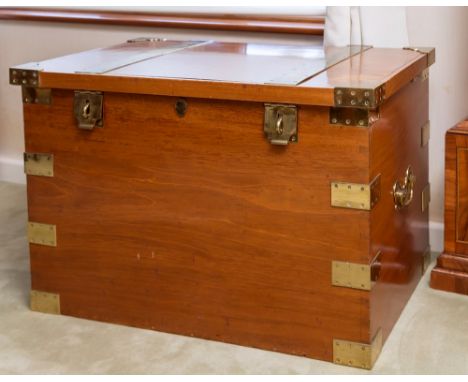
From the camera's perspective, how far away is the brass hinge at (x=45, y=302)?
2.42 metres

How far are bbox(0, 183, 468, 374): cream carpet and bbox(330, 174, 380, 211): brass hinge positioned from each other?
0.39 metres

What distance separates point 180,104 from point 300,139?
0.30 meters

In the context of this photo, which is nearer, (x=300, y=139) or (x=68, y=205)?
(x=300, y=139)

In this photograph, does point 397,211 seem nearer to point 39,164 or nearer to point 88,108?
point 88,108

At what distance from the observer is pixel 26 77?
7.44 ft

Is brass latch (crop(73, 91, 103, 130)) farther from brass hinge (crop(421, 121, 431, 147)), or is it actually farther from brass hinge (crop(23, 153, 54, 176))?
brass hinge (crop(421, 121, 431, 147))

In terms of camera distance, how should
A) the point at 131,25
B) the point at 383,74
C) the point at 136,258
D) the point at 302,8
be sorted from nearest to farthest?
1. the point at 383,74
2. the point at 136,258
3. the point at 302,8
4. the point at 131,25

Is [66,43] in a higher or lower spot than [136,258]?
higher

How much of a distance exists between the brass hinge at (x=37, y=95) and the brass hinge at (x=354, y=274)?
814 mm

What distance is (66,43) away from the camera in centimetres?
338

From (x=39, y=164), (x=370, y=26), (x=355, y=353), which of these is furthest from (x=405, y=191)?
(x=39, y=164)

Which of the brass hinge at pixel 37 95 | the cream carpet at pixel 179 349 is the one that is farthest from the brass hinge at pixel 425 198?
the brass hinge at pixel 37 95

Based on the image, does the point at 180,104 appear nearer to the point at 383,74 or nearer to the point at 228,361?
the point at 383,74

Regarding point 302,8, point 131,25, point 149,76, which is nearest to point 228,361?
point 149,76
